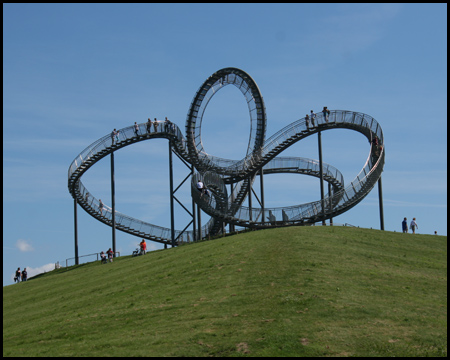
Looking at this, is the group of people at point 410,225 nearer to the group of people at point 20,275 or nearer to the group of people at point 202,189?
the group of people at point 202,189

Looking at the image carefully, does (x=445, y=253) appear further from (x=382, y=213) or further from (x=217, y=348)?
(x=217, y=348)

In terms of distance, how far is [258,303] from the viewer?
83.8ft

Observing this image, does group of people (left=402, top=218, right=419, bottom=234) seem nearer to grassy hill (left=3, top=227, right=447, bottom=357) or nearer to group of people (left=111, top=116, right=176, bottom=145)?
grassy hill (left=3, top=227, right=447, bottom=357)

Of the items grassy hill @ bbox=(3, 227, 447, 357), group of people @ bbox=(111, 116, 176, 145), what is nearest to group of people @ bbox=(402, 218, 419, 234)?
grassy hill @ bbox=(3, 227, 447, 357)

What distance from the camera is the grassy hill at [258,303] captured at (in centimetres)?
2189

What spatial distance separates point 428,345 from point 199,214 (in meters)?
32.5

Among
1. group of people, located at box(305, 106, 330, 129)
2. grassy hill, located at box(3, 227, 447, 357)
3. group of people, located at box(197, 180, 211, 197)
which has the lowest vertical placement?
grassy hill, located at box(3, 227, 447, 357)

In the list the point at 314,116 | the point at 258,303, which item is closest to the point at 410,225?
the point at 314,116

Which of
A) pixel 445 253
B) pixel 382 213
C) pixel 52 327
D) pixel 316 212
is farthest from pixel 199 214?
pixel 52 327

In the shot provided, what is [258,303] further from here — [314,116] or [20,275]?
[20,275]

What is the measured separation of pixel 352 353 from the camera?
20.7 metres

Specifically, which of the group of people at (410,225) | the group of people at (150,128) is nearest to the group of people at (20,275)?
the group of people at (150,128)

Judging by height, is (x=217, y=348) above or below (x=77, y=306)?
below

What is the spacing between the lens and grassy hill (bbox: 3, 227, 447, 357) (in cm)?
2189
